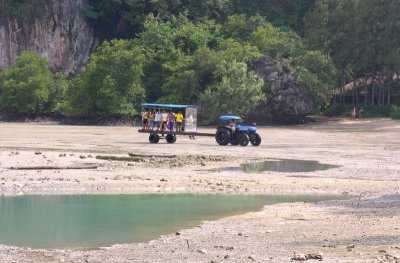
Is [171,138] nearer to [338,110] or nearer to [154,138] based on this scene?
[154,138]

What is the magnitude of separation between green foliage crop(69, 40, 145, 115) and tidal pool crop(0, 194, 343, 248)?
45.8 m

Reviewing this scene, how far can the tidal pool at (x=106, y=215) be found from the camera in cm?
1524

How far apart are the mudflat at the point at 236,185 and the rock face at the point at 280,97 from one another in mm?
16300

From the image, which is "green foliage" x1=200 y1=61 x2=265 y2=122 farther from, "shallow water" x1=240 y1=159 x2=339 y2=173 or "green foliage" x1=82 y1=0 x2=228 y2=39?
"shallow water" x1=240 y1=159 x2=339 y2=173

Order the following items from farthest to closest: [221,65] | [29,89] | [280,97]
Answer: [29,89], [280,97], [221,65]

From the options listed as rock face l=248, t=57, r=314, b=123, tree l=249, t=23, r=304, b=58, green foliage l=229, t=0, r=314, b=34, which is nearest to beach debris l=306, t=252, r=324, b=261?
rock face l=248, t=57, r=314, b=123

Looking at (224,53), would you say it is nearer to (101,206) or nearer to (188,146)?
(188,146)

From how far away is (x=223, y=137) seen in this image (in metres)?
41.9

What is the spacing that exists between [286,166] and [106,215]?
13.6 metres

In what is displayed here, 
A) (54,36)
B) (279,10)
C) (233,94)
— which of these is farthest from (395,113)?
(54,36)

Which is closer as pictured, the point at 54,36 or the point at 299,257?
the point at 299,257

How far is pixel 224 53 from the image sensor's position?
227ft

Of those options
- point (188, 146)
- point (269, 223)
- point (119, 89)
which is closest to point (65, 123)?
point (119, 89)

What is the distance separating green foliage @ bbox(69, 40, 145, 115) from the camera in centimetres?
6738
